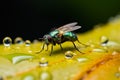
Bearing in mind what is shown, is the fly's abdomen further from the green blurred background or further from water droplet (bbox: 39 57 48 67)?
the green blurred background

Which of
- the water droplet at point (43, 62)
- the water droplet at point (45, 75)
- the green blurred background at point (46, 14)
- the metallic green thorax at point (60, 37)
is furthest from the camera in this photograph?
the green blurred background at point (46, 14)

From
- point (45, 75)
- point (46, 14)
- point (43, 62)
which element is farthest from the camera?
point (46, 14)

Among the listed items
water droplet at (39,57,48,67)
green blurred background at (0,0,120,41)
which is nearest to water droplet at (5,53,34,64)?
water droplet at (39,57,48,67)

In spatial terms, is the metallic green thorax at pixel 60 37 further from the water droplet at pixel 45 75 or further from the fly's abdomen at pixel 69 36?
the water droplet at pixel 45 75

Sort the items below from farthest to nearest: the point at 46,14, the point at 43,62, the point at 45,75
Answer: the point at 46,14, the point at 43,62, the point at 45,75

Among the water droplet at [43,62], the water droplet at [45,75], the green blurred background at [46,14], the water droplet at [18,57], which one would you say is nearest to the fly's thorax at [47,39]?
the water droplet at [18,57]

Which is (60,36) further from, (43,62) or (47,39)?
(43,62)

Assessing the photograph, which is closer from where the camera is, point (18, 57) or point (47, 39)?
point (18, 57)

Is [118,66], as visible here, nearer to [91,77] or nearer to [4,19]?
[91,77]

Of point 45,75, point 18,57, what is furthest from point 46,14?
point 45,75

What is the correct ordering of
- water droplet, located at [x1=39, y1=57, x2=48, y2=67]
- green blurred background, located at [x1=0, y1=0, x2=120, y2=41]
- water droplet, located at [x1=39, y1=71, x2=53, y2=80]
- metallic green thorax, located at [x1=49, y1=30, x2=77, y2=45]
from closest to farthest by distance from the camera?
1. water droplet, located at [x1=39, y1=71, x2=53, y2=80]
2. water droplet, located at [x1=39, y1=57, x2=48, y2=67]
3. metallic green thorax, located at [x1=49, y1=30, x2=77, y2=45]
4. green blurred background, located at [x1=0, y1=0, x2=120, y2=41]
